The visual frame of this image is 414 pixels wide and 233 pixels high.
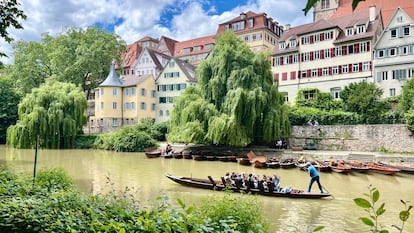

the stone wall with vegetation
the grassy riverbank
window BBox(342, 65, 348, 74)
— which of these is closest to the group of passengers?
the grassy riverbank

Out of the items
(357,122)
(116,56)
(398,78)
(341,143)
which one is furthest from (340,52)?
(116,56)

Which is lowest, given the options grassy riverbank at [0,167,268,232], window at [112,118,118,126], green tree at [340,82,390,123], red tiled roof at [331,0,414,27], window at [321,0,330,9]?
grassy riverbank at [0,167,268,232]

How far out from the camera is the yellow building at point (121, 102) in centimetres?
4888

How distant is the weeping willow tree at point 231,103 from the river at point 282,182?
263 centimetres

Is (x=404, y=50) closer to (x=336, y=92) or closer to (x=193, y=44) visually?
(x=336, y=92)

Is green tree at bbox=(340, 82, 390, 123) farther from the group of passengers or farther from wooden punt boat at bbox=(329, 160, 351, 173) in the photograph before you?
the group of passengers

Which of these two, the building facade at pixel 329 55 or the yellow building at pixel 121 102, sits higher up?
the building facade at pixel 329 55

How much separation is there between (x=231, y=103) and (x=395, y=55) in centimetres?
1817

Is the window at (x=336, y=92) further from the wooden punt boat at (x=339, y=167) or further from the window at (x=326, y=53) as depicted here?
the wooden punt boat at (x=339, y=167)

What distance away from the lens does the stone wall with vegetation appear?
28375mm

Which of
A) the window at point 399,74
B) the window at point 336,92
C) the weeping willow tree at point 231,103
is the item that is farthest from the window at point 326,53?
the weeping willow tree at point 231,103

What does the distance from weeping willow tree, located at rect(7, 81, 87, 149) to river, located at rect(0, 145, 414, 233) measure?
263 cm

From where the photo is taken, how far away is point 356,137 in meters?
30.4

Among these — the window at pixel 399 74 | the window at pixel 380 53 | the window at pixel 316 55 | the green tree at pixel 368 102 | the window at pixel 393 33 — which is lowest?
the green tree at pixel 368 102
